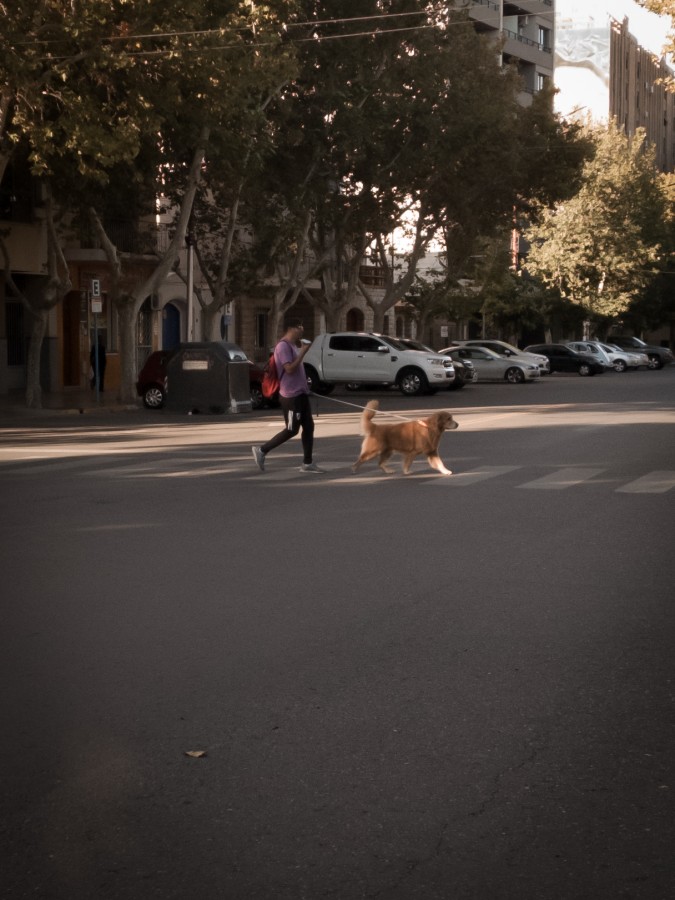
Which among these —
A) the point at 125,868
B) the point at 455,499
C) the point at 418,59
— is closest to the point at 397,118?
the point at 418,59

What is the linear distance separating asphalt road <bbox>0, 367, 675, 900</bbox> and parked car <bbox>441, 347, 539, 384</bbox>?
116 feet

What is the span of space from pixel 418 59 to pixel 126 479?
27.7 metres

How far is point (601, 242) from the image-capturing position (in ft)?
225

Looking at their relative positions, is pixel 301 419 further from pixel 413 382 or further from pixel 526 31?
pixel 526 31

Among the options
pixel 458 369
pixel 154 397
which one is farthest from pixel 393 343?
pixel 154 397

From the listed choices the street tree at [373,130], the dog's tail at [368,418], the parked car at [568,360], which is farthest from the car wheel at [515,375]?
the dog's tail at [368,418]

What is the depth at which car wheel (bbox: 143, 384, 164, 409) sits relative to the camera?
104 feet

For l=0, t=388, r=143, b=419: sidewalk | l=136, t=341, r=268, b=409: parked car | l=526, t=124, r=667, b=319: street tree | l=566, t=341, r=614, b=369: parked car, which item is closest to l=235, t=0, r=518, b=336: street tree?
l=0, t=388, r=143, b=419: sidewalk

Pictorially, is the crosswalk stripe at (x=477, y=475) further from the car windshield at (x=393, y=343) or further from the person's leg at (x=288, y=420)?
the car windshield at (x=393, y=343)

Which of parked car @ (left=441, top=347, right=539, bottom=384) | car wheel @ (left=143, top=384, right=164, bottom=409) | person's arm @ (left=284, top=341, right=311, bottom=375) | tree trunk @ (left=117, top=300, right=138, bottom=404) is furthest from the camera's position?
parked car @ (left=441, top=347, right=539, bottom=384)

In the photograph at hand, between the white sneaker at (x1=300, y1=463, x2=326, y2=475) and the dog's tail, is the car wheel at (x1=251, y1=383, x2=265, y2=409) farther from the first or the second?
the dog's tail

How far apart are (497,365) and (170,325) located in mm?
11745

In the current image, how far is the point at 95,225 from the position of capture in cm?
3139

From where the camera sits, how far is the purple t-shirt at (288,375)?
A: 15.6 metres
